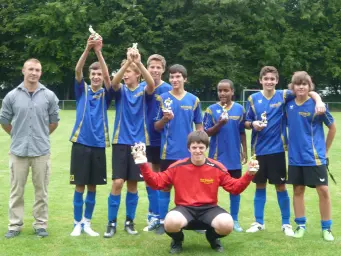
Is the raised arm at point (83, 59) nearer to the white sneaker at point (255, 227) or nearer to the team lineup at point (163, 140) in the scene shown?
the team lineup at point (163, 140)

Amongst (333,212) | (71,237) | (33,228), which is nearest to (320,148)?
(333,212)

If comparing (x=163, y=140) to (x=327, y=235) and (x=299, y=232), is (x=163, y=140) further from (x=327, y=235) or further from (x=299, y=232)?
(x=327, y=235)

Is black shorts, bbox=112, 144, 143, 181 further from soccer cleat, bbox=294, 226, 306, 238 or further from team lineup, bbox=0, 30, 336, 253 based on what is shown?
soccer cleat, bbox=294, 226, 306, 238

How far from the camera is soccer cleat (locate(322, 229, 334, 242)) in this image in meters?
5.71

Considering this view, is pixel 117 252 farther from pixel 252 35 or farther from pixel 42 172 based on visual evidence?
pixel 252 35

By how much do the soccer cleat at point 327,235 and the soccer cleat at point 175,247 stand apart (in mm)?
Result: 1695

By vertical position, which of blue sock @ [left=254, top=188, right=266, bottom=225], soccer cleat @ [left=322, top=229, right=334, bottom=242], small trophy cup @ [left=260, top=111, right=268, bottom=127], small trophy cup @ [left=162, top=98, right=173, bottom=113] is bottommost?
soccer cleat @ [left=322, top=229, right=334, bottom=242]

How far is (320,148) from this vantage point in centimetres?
583

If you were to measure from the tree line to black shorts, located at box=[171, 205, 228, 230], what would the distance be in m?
35.3

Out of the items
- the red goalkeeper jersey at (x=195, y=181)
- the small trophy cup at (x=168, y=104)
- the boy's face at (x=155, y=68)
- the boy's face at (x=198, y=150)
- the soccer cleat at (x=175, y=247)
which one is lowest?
the soccer cleat at (x=175, y=247)

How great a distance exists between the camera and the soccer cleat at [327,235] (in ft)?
18.7

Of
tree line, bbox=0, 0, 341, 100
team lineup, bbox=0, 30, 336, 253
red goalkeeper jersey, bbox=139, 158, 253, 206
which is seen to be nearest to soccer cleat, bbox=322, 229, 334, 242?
team lineup, bbox=0, 30, 336, 253

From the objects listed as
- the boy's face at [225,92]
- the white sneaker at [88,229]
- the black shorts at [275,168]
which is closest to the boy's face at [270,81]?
the boy's face at [225,92]

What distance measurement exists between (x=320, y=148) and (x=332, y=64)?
3946 centimetres
